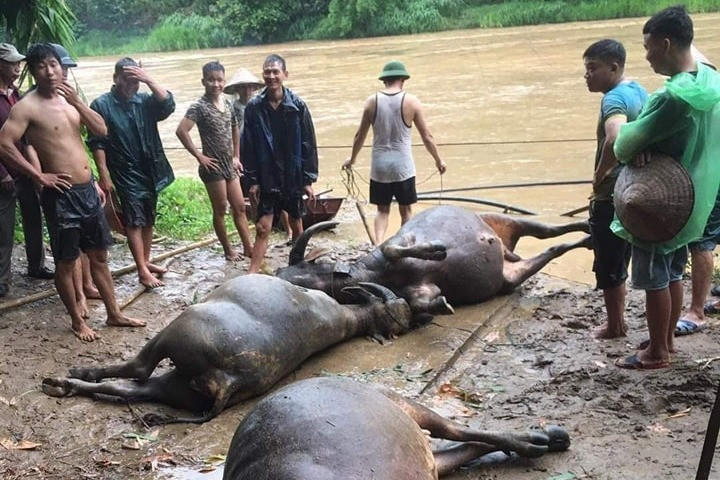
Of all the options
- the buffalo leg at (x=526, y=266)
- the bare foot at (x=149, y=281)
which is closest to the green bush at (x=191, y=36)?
the bare foot at (x=149, y=281)

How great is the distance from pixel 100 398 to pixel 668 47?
3867 millimetres

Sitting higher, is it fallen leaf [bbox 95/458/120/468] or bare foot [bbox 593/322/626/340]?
bare foot [bbox 593/322/626/340]

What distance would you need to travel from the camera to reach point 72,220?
196 inches

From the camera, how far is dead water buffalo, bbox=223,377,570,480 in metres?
2.37

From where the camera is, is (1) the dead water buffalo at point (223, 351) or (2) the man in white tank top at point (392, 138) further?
(2) the man in white tank top at point (392, 138)

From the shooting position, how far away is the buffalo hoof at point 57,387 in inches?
A: 172

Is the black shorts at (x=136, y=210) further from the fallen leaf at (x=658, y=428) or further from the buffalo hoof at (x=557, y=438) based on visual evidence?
the fallen leaf at (x=658, y=428)

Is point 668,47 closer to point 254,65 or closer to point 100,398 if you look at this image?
point 100,398

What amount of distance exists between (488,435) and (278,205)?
3826mm

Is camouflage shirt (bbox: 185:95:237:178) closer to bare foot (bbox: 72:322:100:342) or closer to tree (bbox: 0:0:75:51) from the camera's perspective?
tree (bbox: 0:0:75:51)

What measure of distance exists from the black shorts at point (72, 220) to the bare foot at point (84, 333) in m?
0.54

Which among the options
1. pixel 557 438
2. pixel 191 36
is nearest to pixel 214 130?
pixel 557 438

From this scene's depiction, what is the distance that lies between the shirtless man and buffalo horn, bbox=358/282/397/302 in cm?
195

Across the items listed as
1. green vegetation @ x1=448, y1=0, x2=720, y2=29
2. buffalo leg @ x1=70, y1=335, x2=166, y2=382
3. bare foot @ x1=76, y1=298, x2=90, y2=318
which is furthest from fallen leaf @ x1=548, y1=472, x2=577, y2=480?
green vegetation @ x1=448, y1=0, x2=720, y2=29
